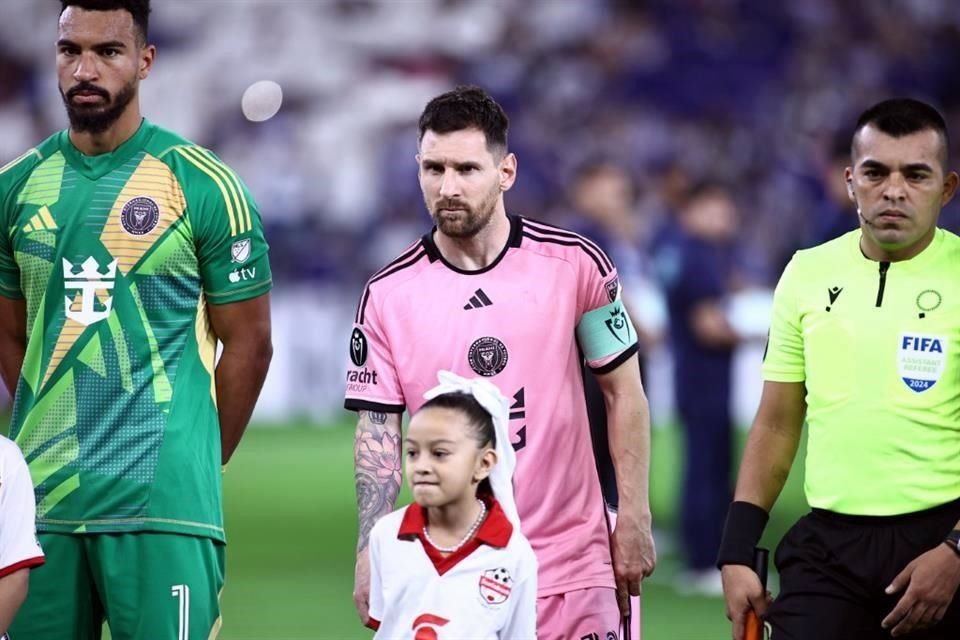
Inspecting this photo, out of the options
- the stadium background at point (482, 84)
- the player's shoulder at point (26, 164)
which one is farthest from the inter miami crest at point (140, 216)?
the stadium background at point (482, 84)

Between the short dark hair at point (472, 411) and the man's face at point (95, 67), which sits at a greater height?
the man's face at point (95, 67)

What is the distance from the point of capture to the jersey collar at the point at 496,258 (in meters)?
4.84

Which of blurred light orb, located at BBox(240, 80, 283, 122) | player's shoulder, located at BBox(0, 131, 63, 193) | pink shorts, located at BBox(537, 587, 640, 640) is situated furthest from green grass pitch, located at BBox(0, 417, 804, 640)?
blurred light orb, located at BBox(240, 80, 283, 122)

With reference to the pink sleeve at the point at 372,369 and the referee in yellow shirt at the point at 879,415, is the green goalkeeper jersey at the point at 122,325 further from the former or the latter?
the referee in yellow shirt at the point at 879,415

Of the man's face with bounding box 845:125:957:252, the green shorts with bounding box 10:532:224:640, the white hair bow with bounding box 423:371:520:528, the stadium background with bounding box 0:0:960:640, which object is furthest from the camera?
the stadium background with bounding box 0:0:960:640

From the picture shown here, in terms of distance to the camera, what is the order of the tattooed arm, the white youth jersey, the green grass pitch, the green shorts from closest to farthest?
the white youth jersey
the green shorts
the tattooed arm
the green grass pitch

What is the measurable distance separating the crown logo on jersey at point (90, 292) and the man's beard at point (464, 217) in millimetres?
865

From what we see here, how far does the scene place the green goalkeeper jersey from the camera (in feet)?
15.2

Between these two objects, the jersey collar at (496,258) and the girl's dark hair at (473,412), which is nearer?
the girl's dark hair at (473,412)

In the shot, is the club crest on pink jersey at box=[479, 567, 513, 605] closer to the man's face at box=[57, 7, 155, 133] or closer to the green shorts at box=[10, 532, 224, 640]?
the green shorts at box=[10, 532, 224, 640]

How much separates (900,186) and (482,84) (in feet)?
59.8

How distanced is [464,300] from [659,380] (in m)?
14.7

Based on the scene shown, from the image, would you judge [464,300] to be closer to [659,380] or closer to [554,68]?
[659,380]

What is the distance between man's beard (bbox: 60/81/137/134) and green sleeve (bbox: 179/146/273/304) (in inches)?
8.1
